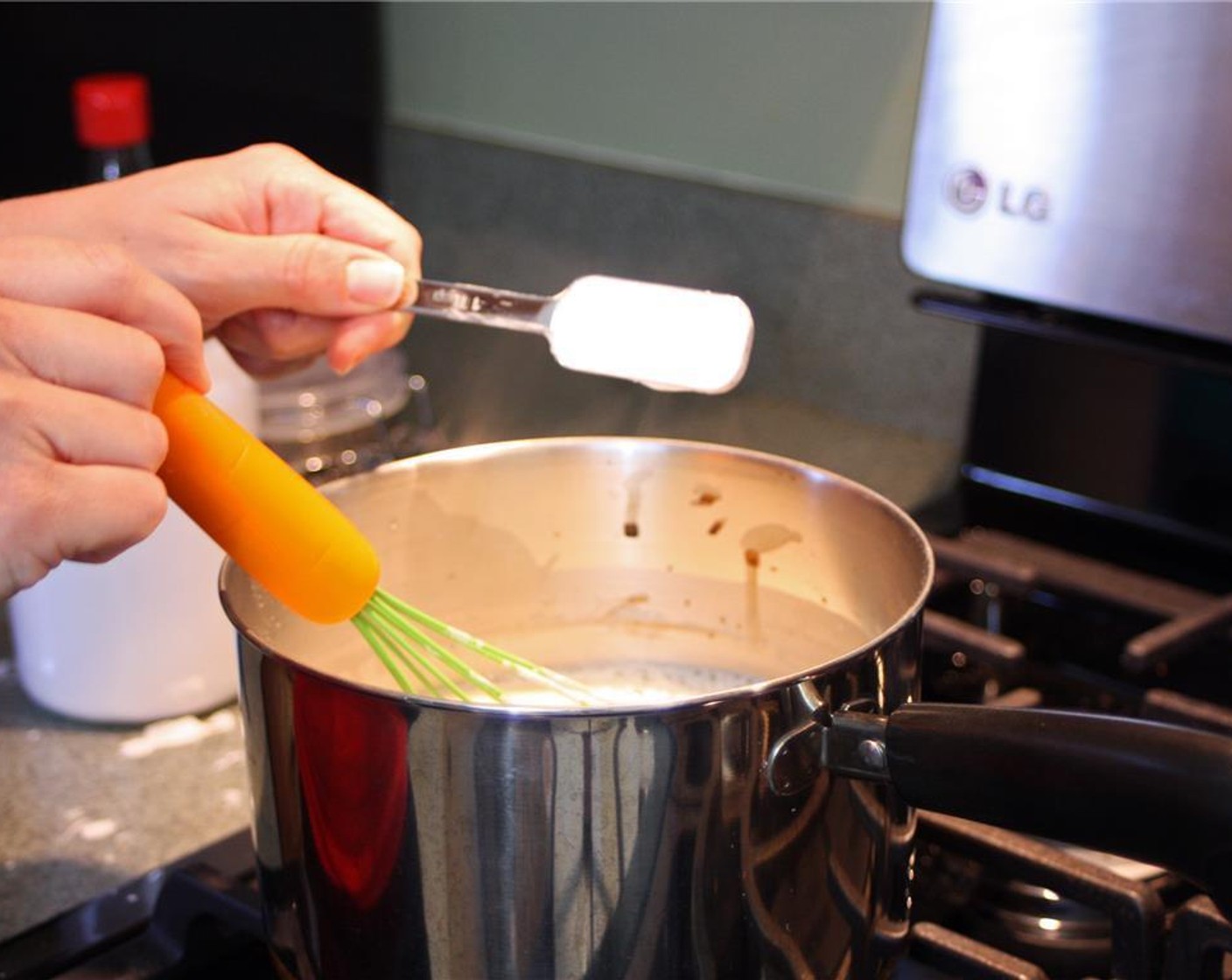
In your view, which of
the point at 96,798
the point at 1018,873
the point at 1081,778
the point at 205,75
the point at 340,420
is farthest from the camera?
the point at 205,75

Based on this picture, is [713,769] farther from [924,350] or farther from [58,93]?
[58,93]

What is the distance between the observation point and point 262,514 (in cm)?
49

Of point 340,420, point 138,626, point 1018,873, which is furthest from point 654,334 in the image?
point 340,420

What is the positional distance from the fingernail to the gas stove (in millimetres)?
227

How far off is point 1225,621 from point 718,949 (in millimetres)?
384

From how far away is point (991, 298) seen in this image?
0.84m

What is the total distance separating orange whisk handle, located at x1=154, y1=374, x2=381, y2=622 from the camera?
0.49 meters

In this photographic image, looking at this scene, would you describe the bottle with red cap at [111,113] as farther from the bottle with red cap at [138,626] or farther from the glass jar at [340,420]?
the glass jar at [340,420]

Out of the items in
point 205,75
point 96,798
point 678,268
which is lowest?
point 96,798

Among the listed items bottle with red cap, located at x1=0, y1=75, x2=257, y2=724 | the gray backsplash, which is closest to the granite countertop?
bottle with red cap, located at x1=0, y1=75, x2=257, y2=724

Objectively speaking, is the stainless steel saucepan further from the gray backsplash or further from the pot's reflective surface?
the gray backsplash

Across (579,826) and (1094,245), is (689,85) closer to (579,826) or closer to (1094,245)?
(1094,245)

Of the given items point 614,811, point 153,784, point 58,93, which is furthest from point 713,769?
point 58,93

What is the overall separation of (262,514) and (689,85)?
637 millimetres
